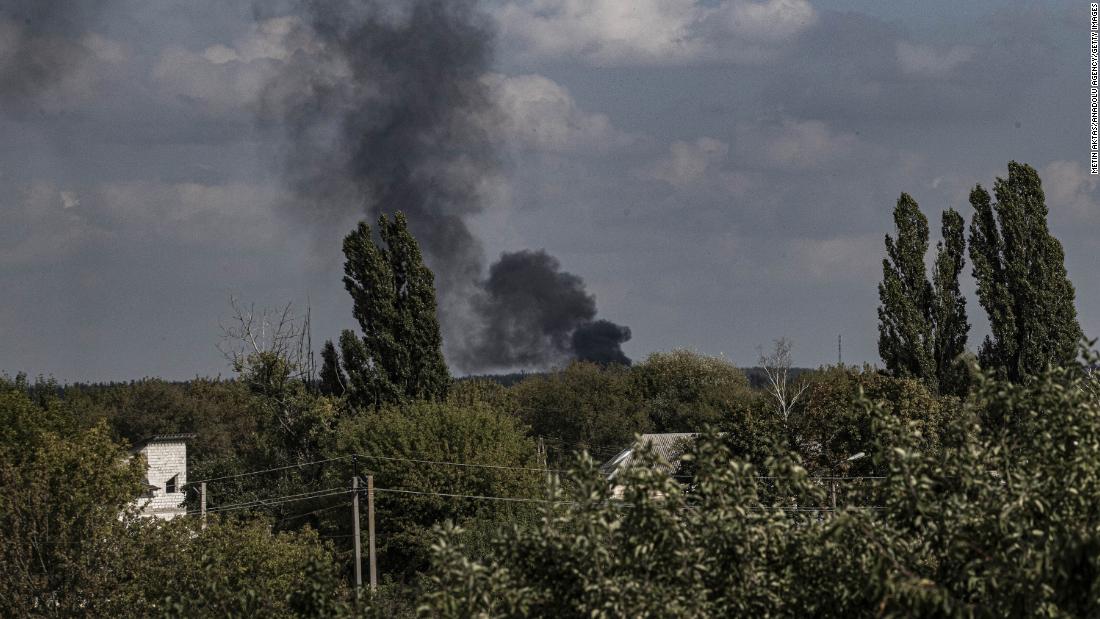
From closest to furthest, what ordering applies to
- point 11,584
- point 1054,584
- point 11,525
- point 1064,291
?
point 1054,584 < point 11,584 < point 11,525 < point 1064,291

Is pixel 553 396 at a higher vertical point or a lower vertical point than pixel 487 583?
higher

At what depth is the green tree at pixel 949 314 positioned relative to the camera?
50.8 m

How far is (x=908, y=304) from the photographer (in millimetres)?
50656

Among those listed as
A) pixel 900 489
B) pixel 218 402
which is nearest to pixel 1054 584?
pixel 900 489

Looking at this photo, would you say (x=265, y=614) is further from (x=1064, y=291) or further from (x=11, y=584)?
(x=1064, y=291)

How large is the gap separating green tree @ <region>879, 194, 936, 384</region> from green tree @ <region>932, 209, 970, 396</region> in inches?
15.5

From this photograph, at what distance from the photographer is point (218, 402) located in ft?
359

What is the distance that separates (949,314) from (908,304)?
2072mm

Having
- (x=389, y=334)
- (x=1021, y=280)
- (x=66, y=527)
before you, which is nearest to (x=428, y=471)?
(x=389, y=334)

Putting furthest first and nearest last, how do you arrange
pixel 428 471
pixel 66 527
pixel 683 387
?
pixel 683 387 < pixel 428 471 < pixel 66 527

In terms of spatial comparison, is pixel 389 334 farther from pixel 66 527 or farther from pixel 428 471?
pixel 66 527

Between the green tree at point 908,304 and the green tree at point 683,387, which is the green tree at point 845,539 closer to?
the green tree at point 908,304

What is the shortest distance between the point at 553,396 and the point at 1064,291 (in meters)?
51.1

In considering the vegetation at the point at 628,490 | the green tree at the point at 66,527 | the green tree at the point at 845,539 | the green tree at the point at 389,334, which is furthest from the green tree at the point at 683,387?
the green tree at the point at 845,539
